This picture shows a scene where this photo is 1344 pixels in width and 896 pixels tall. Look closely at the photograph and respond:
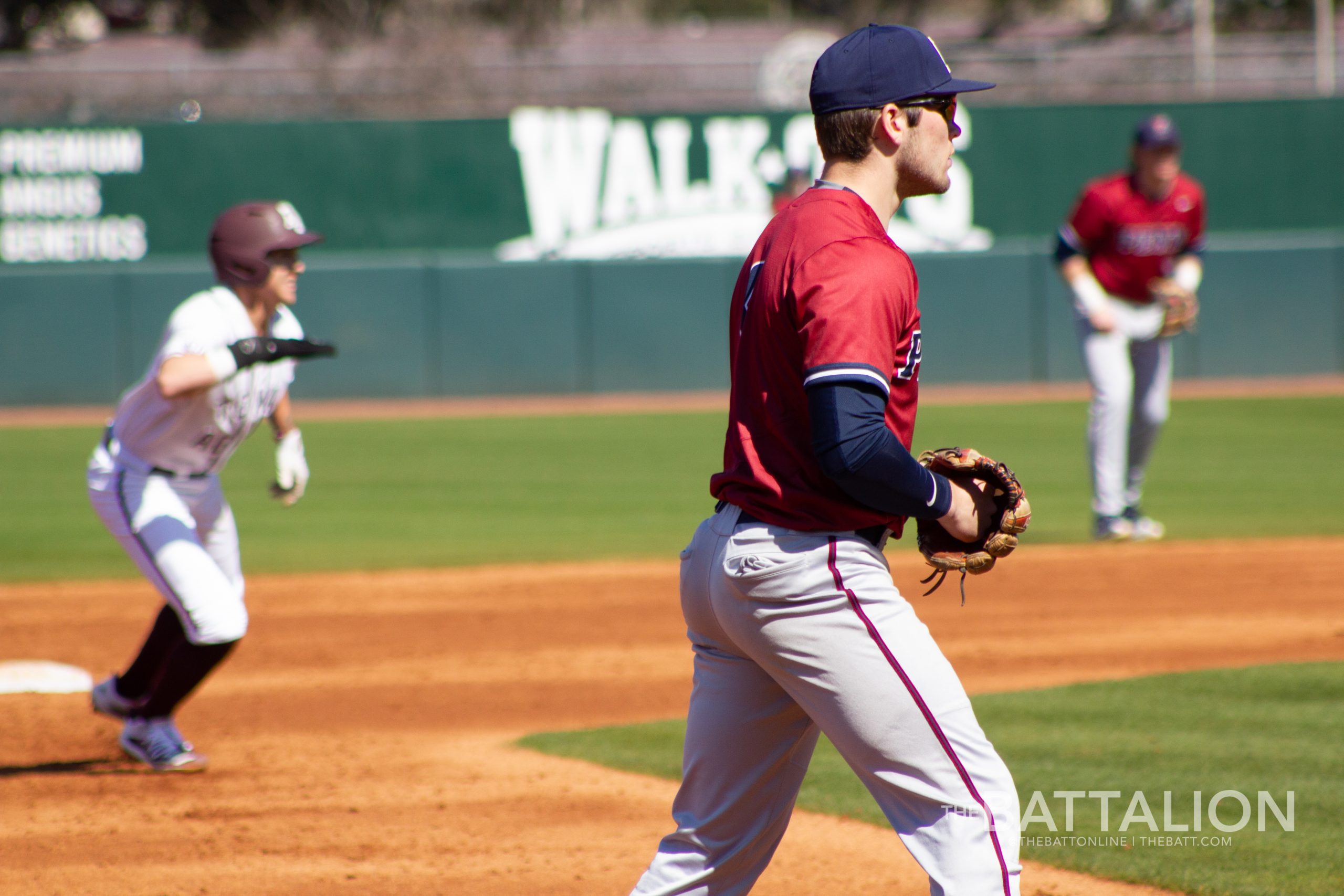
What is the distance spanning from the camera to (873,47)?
2.58m

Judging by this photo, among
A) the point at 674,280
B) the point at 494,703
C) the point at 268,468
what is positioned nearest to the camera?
the point at 494,703

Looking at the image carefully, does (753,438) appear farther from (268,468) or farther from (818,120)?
(268,468)

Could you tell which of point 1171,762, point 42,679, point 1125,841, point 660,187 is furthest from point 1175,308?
point 660,187

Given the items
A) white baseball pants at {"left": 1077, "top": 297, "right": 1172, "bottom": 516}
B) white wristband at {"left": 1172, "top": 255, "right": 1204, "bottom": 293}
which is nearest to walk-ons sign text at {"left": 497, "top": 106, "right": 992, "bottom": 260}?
white wristband at {"left": 1172, "top": 255, "right": 1204, "bottom": 293}

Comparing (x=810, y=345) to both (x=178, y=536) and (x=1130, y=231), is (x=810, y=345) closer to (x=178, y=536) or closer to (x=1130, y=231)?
(x=178, y=536)

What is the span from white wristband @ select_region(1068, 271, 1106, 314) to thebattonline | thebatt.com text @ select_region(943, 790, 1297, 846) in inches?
178

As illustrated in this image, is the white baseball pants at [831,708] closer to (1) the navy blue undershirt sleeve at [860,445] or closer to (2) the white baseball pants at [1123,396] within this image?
(1) the navy blue undershirt sleeve at [860,445]

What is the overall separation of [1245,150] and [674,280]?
315 inches

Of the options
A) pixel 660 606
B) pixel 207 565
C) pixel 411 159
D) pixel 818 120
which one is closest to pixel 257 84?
pixel 411 159

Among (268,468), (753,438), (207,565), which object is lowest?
(268,468)

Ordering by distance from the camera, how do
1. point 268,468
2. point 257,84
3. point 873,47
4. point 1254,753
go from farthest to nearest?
point 257,84 < point 268,468 < point 1254,753 < point 873,47

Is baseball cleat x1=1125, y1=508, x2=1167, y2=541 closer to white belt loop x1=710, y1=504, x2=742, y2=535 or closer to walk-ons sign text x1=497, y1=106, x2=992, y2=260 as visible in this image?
white belt loop x1=710, y1=504, x2=742, y2=535

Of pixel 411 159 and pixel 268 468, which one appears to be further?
pixel 411 159

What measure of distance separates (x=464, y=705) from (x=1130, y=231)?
5074mm
